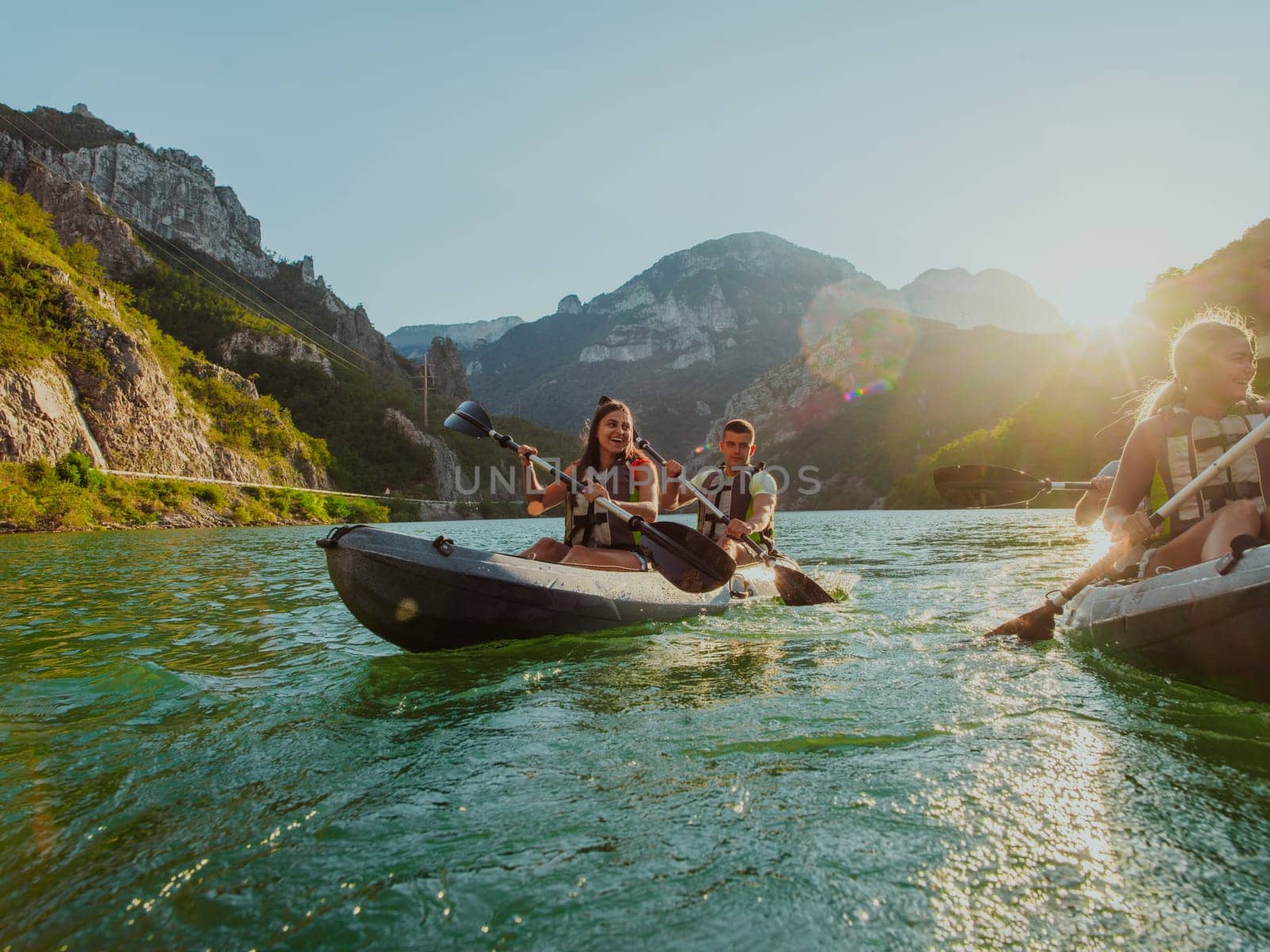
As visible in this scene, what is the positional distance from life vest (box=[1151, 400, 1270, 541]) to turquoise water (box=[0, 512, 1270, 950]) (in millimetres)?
1097

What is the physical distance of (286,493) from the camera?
44.8 meters

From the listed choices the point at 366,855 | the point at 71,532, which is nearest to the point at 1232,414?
the point at 366,855

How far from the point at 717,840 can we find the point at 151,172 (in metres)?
138

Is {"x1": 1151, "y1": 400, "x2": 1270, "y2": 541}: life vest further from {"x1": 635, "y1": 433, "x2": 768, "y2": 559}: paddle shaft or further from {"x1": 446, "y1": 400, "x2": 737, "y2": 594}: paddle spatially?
{"x1": 635, "y1": 433, "x2": 768, "y2": 559}: paddle shaft

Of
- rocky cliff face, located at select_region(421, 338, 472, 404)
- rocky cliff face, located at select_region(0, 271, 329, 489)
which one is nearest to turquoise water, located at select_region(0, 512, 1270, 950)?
rocky cliff face, located at select_region(0, 271, 329, 489)

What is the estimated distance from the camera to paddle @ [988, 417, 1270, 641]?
12.0 feet

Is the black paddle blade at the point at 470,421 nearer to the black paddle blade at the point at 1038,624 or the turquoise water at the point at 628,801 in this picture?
the turquoise water at the point at 628,801

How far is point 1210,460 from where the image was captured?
411cm

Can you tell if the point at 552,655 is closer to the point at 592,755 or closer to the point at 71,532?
the point at 592,755

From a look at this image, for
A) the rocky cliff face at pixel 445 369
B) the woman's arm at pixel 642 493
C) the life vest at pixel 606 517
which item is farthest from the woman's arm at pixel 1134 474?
the rocky cliff face at pixel 445 369

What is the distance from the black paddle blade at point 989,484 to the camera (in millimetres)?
6426

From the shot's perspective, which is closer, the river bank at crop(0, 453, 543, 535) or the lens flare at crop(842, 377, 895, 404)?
the river bank at crop(0, 453, 543, 535)

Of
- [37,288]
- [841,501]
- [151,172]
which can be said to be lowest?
[841,501]

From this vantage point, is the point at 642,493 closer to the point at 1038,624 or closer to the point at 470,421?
the point at 470,421
